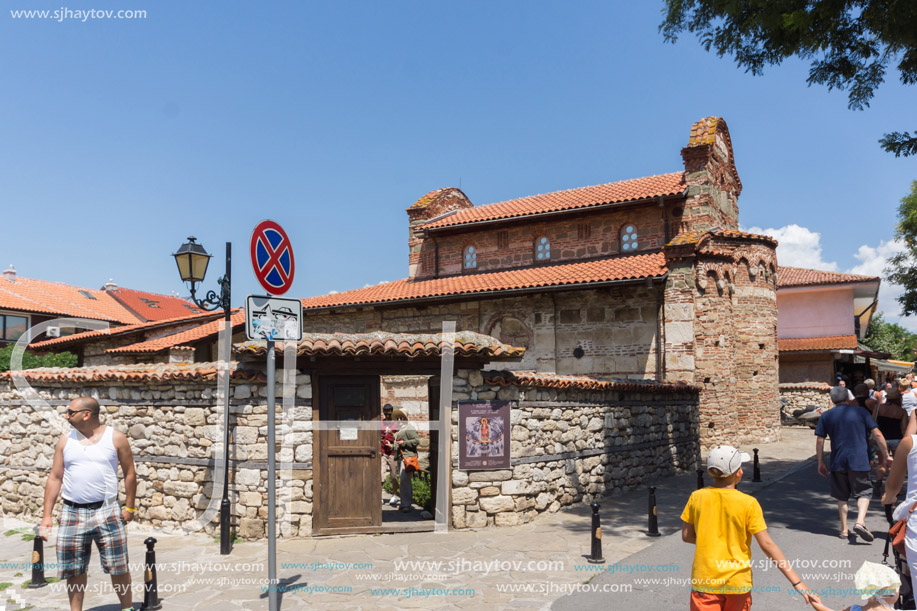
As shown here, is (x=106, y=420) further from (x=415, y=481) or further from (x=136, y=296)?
(x=136, y=296)

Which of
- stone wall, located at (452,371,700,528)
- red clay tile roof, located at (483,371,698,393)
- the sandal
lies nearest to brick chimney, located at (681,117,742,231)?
stone wall, located at (452,371,700,528)

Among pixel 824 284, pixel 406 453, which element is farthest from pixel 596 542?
pixel 824 284

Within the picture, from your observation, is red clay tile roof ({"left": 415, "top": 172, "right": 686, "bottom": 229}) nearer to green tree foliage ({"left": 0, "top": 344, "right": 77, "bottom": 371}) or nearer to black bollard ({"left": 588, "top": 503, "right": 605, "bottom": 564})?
black bollard ({"left": 588, "top": 503, "right": 605, "bottom": 564})

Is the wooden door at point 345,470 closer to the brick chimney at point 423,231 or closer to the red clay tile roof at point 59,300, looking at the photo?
the brick chimney at point 423,231

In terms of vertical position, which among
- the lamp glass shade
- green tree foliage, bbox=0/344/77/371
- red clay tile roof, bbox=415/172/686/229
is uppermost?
red clay tile roof, bbox=415/172/686/229

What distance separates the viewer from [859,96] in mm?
11664

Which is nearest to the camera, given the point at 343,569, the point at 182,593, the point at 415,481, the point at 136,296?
the point at 182,593

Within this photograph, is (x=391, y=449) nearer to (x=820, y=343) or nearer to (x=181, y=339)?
(x=181, y=339)

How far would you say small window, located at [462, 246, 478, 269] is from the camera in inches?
896

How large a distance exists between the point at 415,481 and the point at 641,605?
7716 mm

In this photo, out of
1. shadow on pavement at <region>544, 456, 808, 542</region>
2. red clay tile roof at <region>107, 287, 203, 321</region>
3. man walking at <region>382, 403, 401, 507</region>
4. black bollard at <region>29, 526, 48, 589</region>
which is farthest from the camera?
red clay tile roof at <region>107, 287, 203, 321</region>

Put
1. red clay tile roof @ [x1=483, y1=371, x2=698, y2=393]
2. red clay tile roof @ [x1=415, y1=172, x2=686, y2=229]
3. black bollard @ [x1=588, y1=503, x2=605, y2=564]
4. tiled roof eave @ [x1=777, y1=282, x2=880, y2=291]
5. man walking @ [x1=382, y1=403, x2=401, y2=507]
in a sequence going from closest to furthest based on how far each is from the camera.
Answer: black bollard @ [x1=588, y1=503, x2=605, y2=564], red clay tile roof @ [x1=483, y1=371, x2=698, y2=393], man walking @ [x1=382, y1=403, x2=401, y2=507], red clay tile roof @ [x1=415, y1=172, x2=686, y2=229], tiled roof eave @ [x1=777, y1=282, x2=880, y2=291]

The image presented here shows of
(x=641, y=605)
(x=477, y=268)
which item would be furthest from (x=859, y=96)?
(x=477, y=268)

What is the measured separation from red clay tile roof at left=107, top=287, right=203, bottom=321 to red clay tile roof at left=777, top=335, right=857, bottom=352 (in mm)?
33939
